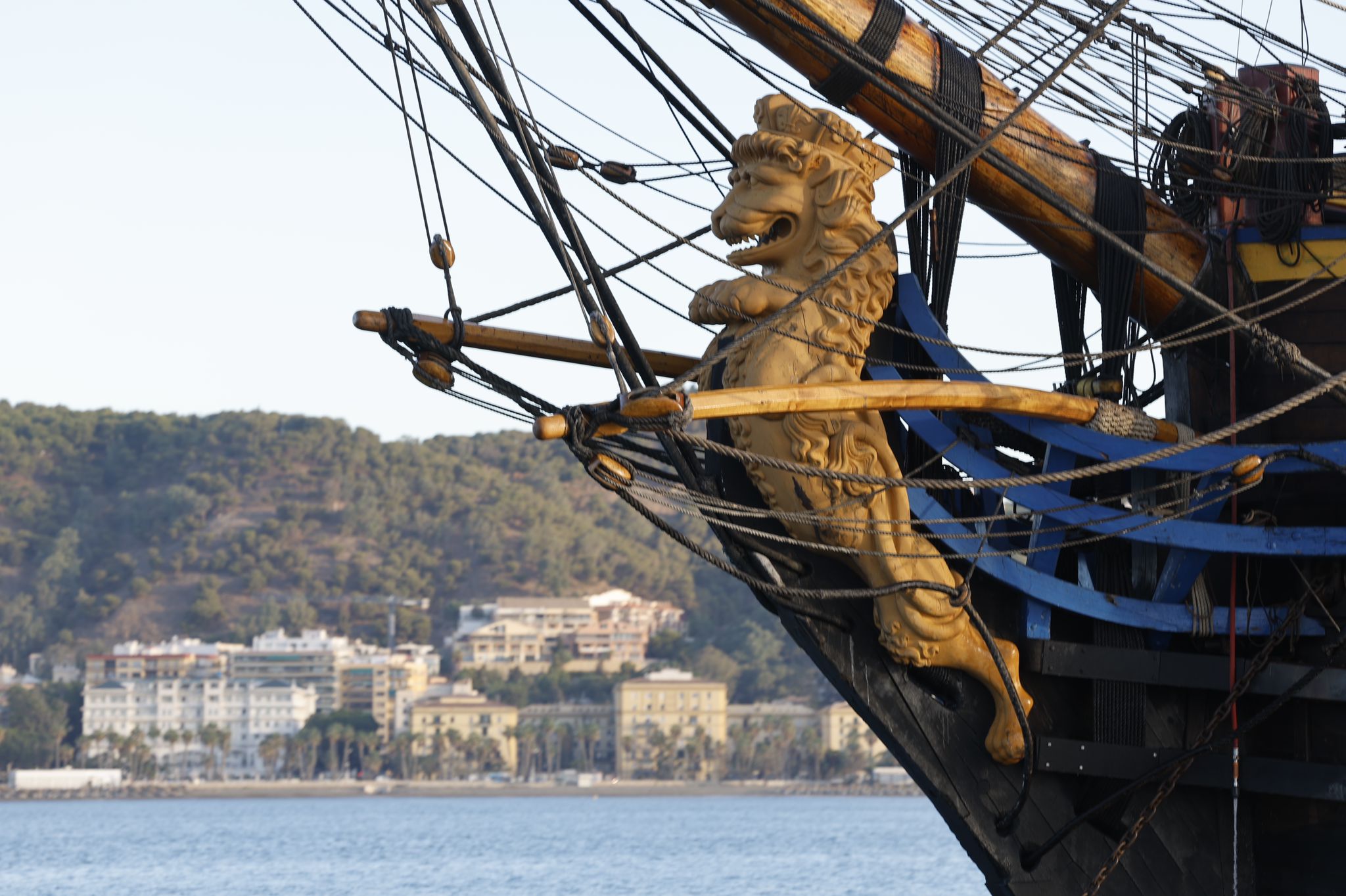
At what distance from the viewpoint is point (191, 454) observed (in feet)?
497

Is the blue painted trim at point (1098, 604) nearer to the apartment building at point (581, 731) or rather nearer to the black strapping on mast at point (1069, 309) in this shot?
the black strapping on mast at point (1069, 309)

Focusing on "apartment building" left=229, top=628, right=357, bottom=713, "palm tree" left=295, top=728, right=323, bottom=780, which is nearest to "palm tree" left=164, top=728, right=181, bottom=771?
"apartment building" left=229, top=628, right=357, bottom=713

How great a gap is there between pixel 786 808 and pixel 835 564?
289 ft

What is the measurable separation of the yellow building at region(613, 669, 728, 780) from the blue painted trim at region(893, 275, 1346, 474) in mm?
99641

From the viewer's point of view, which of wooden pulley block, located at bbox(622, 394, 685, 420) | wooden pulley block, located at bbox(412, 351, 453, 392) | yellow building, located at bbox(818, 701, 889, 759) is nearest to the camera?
wooden pulley block, located at bbox(622, 394, 685, 420)

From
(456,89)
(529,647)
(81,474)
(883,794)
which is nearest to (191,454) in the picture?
(81,474)

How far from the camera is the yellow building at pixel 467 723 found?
106769 millimetres

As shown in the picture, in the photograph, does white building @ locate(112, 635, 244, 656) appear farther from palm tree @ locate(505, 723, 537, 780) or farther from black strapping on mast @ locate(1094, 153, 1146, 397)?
black strapping on mast @ locate(1094, 153, 1146, 397)

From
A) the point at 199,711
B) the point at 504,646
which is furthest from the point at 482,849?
the point at 504,646

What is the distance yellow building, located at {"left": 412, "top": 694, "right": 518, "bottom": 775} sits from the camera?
Answer: 106769mm

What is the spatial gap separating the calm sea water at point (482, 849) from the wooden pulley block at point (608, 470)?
3136cm

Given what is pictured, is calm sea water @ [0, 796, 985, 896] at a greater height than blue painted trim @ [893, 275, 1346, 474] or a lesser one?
lesser

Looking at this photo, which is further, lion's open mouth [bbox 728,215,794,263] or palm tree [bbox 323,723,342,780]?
palm tree [bbox 323,723,342,780]

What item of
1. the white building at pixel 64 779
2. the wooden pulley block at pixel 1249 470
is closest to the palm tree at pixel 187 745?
the white building at pixel 64 779
